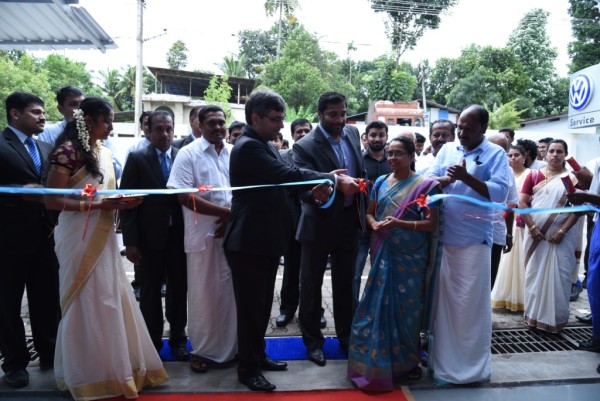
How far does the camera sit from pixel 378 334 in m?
3.26

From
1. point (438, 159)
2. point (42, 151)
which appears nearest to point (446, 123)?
point (438, 159)

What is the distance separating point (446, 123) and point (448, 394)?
3.11 m

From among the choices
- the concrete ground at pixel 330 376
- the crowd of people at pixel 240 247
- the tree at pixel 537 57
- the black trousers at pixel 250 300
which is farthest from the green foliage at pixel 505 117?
the black trousers at pixel 250 300

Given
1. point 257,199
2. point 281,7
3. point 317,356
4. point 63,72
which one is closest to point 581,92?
Result: point 317,356

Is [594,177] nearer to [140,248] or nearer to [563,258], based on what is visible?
[563,258]

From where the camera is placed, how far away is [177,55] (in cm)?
4238

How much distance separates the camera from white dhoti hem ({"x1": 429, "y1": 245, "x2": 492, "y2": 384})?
3.38 metres

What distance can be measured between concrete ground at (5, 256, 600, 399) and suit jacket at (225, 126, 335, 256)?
1.03m

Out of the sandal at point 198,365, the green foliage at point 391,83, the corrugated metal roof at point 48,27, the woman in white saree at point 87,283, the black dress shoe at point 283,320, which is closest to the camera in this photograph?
the woman in white saree at point 87,283

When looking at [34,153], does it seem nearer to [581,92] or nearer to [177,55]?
[581,92]

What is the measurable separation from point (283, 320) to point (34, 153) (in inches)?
109

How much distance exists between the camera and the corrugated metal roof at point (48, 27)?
405 centimetres

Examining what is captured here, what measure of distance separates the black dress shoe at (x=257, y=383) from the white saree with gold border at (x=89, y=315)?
769mm

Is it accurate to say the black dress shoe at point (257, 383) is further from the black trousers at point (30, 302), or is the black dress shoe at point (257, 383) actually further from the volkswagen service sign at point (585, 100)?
the volkswagen service sign at point (585, 100)
